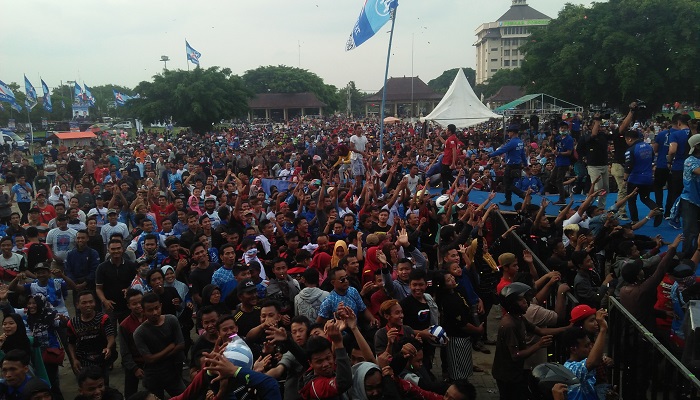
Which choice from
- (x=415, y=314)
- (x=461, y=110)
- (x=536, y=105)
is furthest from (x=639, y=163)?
(x=536, y=105)

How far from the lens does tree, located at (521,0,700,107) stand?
99.2 feet

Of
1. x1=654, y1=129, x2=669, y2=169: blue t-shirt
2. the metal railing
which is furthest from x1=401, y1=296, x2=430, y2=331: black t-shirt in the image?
x1=654, y1=129, x2=669, y2=169: blue t-shirt

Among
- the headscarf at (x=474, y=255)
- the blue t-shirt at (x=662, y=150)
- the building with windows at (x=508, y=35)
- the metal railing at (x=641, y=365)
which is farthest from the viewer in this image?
the building with windows at (x=508, y=35)

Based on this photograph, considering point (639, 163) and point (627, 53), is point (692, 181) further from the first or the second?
point (627, 53)

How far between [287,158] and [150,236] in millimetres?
12362

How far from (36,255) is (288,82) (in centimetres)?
7069

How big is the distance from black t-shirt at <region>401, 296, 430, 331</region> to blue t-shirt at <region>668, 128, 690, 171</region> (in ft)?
18.4

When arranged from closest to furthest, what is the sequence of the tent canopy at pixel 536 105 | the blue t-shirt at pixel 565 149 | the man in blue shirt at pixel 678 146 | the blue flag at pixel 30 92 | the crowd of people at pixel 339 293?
1. the crowd of people at pixel 339 293
2. the man in blue shirt at pixel 678 146
3. the blue t-shirt at pixel 565 149
4. the tent canopy at pixel 536 105
5. the blue flag at pixel 30 92

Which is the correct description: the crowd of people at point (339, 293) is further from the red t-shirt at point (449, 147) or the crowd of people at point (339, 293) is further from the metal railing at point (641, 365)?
the red t-shirt at point (449, 147)

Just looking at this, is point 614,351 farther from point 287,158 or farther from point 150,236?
point 287,158

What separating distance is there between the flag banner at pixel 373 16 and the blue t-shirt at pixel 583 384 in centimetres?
1232

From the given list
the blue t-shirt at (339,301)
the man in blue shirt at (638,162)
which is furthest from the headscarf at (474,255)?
the man in blue shirt at (638,162)

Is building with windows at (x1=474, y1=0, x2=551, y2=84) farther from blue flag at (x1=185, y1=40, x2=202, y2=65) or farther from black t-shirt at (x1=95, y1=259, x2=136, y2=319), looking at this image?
black t-shirt at (x1=95, y1=259, x2=136, y2=319)

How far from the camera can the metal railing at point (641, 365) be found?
367 cm
